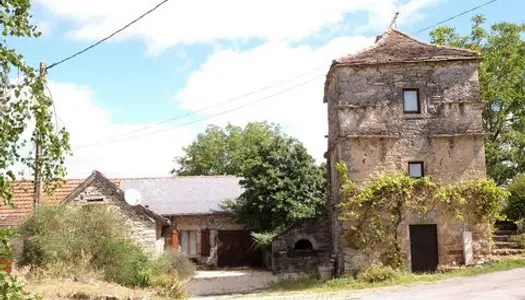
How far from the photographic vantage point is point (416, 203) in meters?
18.3

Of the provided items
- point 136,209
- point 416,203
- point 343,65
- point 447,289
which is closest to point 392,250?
point 416,203

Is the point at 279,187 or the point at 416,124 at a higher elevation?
the point at 416,124

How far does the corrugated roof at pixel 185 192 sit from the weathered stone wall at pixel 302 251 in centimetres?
710

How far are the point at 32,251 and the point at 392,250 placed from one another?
11506 mm

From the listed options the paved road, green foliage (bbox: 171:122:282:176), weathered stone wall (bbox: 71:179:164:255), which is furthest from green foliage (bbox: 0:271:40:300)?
green foliage (bbox: 171:122:282:176)

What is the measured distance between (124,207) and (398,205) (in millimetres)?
11546

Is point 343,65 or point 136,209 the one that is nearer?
point 343,65

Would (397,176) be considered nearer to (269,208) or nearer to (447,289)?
(447,289)

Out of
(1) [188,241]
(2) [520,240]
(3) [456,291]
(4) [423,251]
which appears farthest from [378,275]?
(1) [188,241]

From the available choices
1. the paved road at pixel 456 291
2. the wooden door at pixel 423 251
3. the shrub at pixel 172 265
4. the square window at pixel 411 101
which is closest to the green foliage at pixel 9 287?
the paved road at pixel 456 291

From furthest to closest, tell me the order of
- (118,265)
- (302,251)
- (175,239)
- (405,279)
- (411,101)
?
(175,239) → (302,251) → (411,101) → (405,279) → (118,265)

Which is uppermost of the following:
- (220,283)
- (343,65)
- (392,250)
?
(343,65)

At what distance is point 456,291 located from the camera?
13.4m

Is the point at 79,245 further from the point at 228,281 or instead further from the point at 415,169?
the point at 415,169
